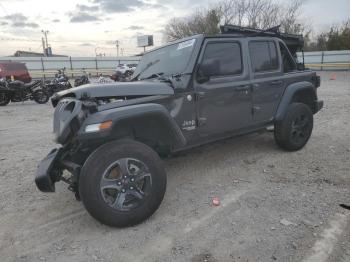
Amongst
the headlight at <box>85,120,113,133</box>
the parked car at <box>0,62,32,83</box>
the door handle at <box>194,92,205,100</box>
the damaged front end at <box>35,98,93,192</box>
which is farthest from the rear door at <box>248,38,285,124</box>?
the parked car at <box>0,62,32,83</box>

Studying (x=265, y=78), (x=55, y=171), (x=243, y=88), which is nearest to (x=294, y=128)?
(x=265, y=78)

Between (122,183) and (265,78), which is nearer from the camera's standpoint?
(122,183)

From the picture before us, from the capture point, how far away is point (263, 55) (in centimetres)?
523

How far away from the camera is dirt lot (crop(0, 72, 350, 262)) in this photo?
3.01 meters

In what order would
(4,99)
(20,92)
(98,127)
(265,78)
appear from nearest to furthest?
(98,127) → (265,78) → (4,99) → (20,92)

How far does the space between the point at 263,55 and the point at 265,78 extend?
0.38 m

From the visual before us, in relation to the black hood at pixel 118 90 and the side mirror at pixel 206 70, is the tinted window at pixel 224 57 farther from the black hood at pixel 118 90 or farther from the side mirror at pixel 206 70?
the black hood at pixel 118 90

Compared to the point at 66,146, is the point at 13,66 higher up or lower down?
higher up

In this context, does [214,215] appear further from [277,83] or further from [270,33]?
[270,33]

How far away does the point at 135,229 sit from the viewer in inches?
134

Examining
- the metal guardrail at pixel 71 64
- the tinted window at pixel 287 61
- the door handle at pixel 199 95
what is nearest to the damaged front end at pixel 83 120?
the door handle at pixel 199 95

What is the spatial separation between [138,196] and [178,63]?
6.20 ft

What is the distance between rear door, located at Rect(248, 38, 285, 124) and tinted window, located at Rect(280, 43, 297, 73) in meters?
0.29

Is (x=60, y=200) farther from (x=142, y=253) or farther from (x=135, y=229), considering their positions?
(x=142, y=253)
